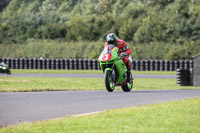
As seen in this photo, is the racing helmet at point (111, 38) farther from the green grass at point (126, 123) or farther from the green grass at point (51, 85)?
the green grass at point (51, 85)

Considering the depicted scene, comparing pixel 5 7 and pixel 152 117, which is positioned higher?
pixel 5 7

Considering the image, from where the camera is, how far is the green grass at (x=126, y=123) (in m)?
7.03

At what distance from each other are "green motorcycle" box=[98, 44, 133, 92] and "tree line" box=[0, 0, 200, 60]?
33932mm

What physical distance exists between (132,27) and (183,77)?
43.6 metres

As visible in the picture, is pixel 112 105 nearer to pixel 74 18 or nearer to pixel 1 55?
pixel 1 55

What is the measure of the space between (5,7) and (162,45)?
7255 cm

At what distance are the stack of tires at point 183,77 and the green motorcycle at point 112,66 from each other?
10.3 m

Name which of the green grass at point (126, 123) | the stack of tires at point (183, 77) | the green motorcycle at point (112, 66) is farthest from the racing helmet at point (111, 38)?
the stack of tires at point (183, 77)

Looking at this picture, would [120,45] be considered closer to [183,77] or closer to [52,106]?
[52,106]

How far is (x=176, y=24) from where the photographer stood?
6012 centimetres

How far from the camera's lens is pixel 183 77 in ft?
75.3

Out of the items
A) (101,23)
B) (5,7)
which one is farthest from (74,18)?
(5,7)

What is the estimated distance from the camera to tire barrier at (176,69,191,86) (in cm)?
2281

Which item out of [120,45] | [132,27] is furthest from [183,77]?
[132,27]
